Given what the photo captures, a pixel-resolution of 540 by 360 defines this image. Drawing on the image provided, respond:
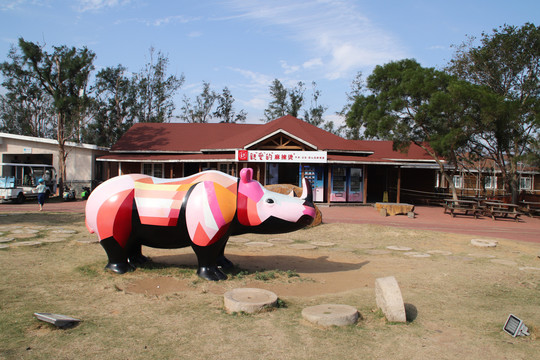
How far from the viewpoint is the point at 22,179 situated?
2380 cm

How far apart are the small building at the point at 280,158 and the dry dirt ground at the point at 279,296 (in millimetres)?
11600

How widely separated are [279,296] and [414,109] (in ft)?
65.1

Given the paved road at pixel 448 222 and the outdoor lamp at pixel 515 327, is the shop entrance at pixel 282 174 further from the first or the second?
the outdoor lamp at pixel 515 327

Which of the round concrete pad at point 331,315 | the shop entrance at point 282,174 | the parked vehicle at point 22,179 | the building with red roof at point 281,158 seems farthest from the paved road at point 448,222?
the parked vehicle at point 22,179

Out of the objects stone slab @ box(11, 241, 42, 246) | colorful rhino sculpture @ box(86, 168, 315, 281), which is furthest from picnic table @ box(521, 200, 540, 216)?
stone slab @ box(11, 241, 42, 246)

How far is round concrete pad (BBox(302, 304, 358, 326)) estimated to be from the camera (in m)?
5.41

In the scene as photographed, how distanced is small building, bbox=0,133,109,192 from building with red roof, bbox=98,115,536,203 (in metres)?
1.70

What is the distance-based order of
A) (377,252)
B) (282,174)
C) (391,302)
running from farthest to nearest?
1. (282,174)
2. (377,252)
3. (391,302)

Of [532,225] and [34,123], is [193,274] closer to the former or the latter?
[532,225]

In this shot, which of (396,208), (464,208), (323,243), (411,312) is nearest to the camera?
(411,312)

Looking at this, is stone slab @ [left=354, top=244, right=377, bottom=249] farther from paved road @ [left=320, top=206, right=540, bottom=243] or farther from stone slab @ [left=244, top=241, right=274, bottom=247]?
paved road @ [left=320, top=206, right=540, bottom=243]

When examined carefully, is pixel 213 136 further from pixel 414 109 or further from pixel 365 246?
pixel 365 246

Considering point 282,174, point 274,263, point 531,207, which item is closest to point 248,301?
point 274,263

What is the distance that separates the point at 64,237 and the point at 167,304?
692cm
